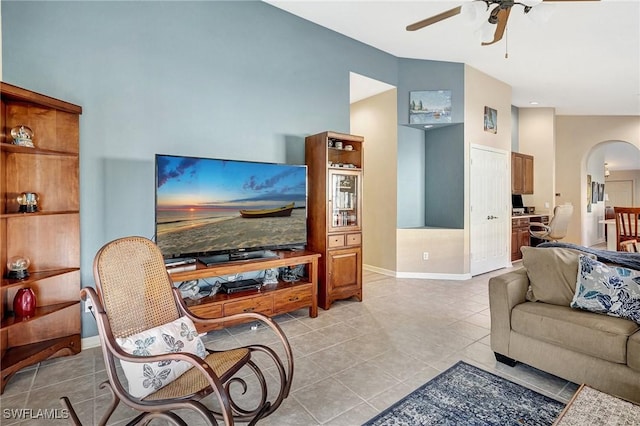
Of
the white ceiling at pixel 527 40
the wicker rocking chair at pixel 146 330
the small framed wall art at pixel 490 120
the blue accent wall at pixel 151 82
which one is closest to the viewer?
the wicker rocking chair at pixel 146 330

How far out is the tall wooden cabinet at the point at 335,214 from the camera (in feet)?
12.0

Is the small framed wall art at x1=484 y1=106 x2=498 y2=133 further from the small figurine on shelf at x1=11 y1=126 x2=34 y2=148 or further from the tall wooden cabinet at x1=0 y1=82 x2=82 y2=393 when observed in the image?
the small figurine on shelf at x1=11 y1=126 x2=34 y2=148

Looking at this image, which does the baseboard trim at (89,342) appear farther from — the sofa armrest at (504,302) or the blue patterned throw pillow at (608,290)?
the blue patterned throw pillow at (608,290)

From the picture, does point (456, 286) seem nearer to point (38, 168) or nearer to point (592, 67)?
point (592, 67)

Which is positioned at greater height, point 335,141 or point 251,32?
point 251,32

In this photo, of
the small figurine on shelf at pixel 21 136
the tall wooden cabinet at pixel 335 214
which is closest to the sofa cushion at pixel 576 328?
the tall wooden cabinet at pixel 335 214

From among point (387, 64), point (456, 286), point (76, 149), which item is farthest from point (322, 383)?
point (387, 64)

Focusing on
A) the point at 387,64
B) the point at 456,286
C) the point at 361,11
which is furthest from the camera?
the point at 387,64

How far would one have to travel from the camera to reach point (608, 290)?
2.08 meters

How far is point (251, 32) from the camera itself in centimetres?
353

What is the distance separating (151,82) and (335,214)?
88.5 inches

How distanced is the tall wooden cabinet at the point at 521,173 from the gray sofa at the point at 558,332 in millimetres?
4623

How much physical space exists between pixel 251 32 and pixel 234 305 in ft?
9.39

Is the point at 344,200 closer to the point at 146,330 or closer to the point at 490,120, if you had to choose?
the point at 146,330
